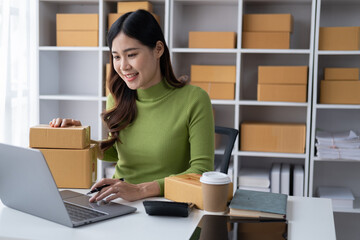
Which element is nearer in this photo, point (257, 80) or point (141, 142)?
point (141, 142)

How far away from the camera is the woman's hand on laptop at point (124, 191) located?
143 centimetres

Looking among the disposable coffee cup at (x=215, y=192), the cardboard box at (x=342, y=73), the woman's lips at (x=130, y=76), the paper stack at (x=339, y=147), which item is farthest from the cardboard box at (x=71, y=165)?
the cardboard box at (x=342, y=73)

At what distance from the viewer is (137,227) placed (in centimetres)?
123

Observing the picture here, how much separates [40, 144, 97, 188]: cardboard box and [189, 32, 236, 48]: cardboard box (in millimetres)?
1634

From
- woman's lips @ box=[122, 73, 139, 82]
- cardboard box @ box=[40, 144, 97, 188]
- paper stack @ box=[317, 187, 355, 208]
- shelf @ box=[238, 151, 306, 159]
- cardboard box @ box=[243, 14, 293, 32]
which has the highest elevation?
cardboard box @ box=[243, 14, 293, 32]

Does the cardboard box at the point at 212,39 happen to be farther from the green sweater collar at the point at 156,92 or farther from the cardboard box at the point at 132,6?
the green sweater collar at the point at 156,92

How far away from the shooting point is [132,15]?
1.77m

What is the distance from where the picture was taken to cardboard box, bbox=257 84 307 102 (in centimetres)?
293

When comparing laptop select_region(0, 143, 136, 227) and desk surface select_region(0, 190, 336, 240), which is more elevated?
laptop select_region(0, 143, 136, 227)

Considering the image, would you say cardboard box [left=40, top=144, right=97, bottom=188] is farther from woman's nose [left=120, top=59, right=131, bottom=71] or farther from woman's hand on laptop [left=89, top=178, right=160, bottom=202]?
woman's nose [left=120, top=59, right=131, bottom=71]

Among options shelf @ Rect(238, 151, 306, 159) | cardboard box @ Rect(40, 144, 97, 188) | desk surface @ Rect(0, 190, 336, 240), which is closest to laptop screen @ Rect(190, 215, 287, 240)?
desk surface @ Rect(0, 190, 336, 240)

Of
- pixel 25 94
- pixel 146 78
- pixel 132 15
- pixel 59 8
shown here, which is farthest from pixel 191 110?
pixel 59 8

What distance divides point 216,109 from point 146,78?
157 centimetres

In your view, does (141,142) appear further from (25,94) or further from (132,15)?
(25,94)
